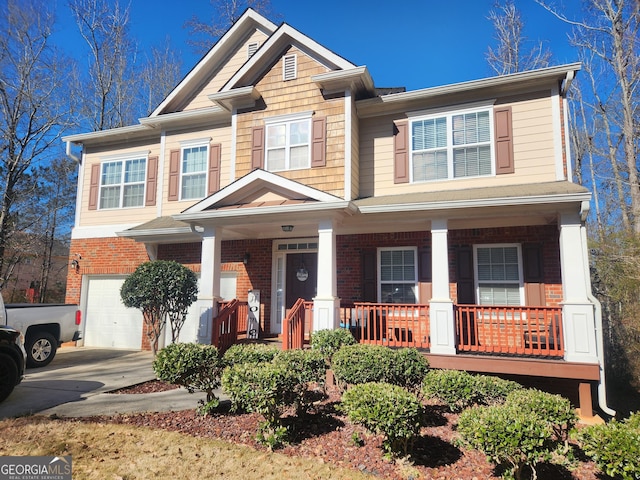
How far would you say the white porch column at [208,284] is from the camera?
8344 millimetres

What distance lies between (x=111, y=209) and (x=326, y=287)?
760cm

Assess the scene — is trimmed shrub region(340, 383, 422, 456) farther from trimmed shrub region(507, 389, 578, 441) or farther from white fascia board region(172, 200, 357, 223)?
white fascia board region(172, 200, 357, 223)

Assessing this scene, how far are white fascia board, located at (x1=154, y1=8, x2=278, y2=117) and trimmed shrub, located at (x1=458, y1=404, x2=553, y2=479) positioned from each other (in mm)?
10982

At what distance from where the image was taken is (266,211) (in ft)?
26.2

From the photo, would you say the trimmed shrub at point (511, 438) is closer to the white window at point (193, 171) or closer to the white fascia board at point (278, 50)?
the white fascia board at point (278, 50)

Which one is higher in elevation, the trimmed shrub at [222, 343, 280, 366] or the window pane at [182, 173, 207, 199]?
the window pane at [182, 173, 207, 199]

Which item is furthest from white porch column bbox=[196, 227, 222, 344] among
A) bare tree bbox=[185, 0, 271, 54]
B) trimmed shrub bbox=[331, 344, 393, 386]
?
bare tree bbox=[185, 0, 271, 54]

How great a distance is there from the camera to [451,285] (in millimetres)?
8812

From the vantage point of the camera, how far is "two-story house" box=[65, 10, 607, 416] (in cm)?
698

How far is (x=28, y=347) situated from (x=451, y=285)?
9.43m

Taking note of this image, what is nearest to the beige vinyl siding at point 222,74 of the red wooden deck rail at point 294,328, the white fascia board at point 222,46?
the white fascia board at point 222,46

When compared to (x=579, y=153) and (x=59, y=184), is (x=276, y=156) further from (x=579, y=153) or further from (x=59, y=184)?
(x=59, y=184)

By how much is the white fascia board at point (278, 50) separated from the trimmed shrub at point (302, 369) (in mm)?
6538

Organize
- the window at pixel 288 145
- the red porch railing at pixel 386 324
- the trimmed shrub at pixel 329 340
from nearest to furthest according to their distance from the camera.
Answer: the trimmed shrub at pixel 329 340
the red porch railing at pixel 386 324
the window at pixel 288 145
